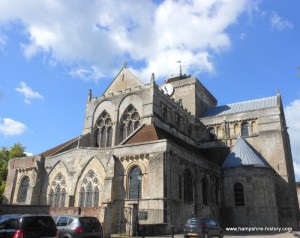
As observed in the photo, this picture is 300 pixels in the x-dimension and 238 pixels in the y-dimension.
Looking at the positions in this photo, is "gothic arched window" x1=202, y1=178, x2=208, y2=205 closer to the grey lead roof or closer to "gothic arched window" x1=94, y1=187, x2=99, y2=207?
"gothic arched window" x1=94, y1=187, x2=99, y2=207

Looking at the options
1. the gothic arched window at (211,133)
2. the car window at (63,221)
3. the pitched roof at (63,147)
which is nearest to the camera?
the car window at (63,221)

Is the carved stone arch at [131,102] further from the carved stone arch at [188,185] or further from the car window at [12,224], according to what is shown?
the car window at [12,224]

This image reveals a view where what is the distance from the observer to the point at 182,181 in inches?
1112

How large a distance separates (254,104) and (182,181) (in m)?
25.7

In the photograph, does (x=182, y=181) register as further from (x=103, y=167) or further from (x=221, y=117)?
(x=221, y=117)

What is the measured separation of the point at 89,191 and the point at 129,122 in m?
9.84

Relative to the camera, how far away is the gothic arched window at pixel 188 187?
28.9m

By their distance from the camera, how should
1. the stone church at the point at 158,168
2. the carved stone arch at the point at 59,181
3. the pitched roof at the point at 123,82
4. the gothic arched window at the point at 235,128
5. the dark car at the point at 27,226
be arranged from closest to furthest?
1. the dark car at the point at 27,226
2. the stone church at the point at 158,168
3. the carved stone arch at the point at 59,181
4. the pitched roof at the point at 123,82
5. the gothic arched window at the point at 235,128

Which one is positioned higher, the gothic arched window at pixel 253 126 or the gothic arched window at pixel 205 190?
the gothic arched window at pixel 253 126

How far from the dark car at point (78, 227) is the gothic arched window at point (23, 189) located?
22067 mm

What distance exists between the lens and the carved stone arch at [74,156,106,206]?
95.0 feet

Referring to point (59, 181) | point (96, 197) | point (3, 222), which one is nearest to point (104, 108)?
point (59, 181)

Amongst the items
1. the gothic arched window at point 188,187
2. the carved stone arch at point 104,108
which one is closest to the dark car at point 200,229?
the gothic arched window at point 188,187

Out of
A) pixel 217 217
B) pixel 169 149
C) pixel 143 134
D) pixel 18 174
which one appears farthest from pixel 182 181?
pixel 18 174
